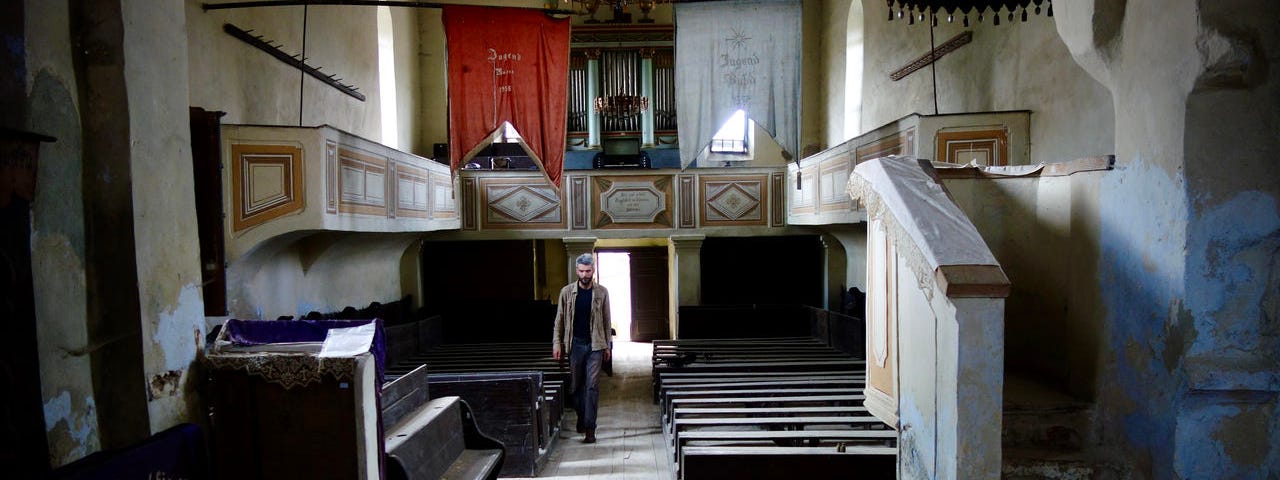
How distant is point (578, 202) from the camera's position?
11.1 metres

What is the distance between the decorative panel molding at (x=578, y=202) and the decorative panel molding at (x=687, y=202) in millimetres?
1613

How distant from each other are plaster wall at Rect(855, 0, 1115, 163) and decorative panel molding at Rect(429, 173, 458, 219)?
636cm

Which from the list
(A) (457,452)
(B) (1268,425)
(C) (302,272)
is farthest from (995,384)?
(C) (302,272)

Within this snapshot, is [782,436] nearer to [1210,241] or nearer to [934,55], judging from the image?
[1210,241]

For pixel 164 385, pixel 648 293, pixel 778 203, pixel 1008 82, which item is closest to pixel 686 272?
pixel 778 203

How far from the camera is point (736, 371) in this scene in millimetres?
7695

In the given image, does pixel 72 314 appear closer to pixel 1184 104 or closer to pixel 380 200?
pixel 1184 104

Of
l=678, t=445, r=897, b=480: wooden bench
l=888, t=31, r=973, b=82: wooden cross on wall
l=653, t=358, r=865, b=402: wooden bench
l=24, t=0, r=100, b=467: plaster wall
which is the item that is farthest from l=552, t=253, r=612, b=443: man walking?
l=24, t=0, r=100, b=467: plaster wall

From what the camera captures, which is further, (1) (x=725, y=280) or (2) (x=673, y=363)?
(1) (x=725, y=280)

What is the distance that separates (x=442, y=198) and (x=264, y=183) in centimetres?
392

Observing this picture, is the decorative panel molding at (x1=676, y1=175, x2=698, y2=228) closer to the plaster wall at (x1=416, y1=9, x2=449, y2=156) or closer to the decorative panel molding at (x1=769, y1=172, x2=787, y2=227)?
the decorative panel molding at (x1=769, y1=172, x2=787, y2=227)

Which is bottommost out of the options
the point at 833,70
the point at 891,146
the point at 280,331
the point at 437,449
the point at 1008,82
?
the point at 437,449

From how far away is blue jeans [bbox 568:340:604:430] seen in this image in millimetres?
6727

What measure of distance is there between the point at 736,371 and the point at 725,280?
5.65m
